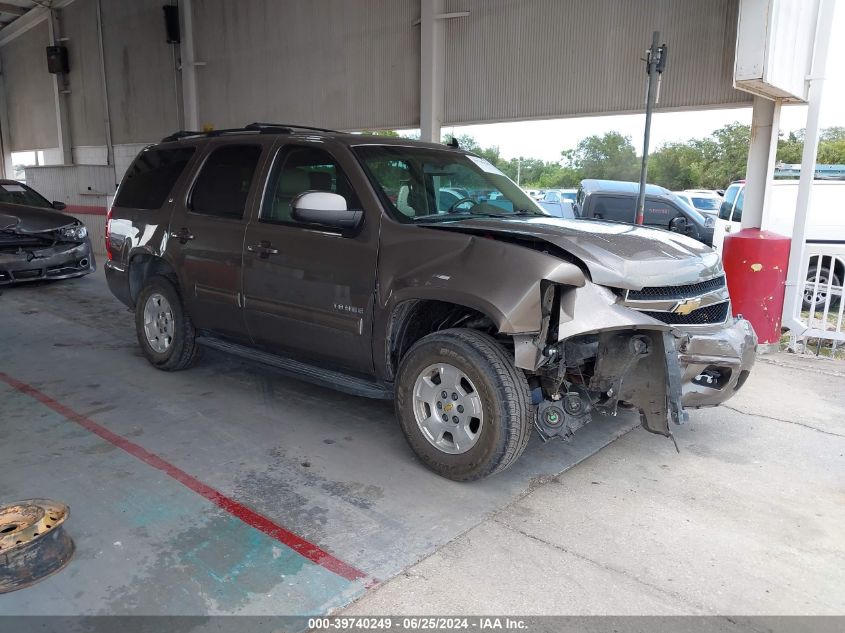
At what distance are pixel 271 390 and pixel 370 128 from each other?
288 inches

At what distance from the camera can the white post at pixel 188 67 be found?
14289 millimetres

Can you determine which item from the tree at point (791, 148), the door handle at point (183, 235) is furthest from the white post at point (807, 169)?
→ the tree at point (791, 148)

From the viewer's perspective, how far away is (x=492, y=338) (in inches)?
140

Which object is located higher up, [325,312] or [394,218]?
[394,218]

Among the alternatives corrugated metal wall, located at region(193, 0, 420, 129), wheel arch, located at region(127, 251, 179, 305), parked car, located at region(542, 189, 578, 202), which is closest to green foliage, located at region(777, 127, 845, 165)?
parked car, located at region(542, 189, 578, 202)

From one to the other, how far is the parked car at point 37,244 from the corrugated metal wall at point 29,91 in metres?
13.3

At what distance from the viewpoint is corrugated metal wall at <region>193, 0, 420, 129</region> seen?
10578 millimetres

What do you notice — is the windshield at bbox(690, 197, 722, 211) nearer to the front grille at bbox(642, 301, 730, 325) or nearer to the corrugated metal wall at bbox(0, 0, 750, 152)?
the corrugated metal wall at bbox(0, 0, 750, 152)

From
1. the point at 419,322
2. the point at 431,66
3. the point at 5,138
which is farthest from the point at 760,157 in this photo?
the point at 5,138

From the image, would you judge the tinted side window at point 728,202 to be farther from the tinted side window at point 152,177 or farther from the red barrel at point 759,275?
the tinted side window at point 152,177

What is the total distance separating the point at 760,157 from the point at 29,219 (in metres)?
9.31

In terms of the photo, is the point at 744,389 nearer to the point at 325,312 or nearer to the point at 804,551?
the point at 804,551

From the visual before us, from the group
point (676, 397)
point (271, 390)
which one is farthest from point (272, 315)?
point (676, 397)

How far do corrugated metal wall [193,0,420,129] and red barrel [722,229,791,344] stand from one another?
572cm
